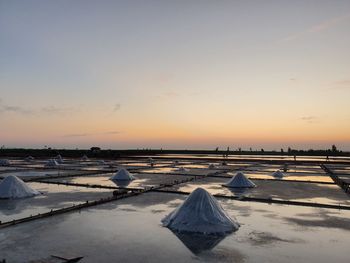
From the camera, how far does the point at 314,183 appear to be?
83.0ft

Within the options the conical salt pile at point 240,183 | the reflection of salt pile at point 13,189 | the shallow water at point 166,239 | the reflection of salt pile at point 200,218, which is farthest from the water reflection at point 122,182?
the reflection of salt pile at point 200,218

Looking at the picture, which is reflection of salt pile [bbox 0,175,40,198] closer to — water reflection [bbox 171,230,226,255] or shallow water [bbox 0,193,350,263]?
shallow water [bbox 0,193,350,263]

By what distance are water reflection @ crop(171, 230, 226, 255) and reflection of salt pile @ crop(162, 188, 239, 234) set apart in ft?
0.88

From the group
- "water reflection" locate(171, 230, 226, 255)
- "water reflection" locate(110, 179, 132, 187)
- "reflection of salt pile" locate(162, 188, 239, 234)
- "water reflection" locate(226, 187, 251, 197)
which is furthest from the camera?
"water reflection" locate(110, 179, 132, 187)

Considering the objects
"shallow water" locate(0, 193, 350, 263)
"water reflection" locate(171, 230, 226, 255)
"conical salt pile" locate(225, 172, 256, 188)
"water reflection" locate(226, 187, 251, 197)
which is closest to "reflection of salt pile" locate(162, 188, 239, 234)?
"water reflection" locate(171, 230, 226, 255)

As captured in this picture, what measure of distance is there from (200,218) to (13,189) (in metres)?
10.9

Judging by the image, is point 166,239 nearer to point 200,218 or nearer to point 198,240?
point 198,240

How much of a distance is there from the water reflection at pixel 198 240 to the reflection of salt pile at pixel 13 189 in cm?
1014

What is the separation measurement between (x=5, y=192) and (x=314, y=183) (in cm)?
2013

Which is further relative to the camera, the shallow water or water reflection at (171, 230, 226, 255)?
water reflection at (171, 230, 226, 255)

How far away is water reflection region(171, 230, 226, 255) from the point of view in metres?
9.35

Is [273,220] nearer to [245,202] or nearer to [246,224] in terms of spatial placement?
[246,224]

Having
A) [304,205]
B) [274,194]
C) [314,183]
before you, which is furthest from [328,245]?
[314,183]

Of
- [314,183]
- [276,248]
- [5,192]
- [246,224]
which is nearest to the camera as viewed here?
[276,248]
